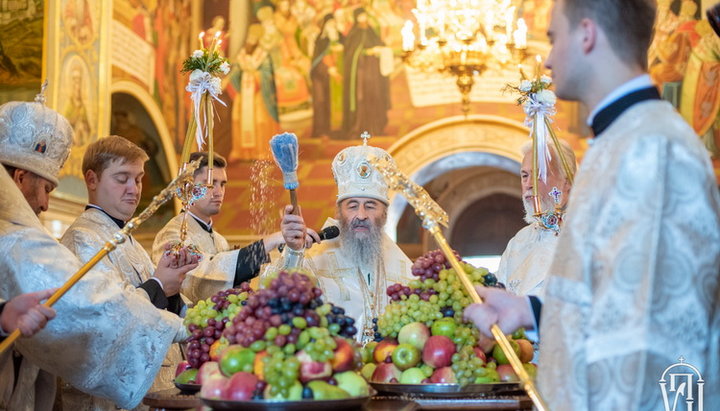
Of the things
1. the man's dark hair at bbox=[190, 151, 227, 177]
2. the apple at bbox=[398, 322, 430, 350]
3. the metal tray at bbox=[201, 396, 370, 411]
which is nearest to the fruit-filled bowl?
the metal tray at bbox=[201, 396, 370, 411]

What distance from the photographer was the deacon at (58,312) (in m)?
3.40

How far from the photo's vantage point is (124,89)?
12.2m

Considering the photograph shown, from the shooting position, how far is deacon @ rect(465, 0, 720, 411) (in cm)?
200

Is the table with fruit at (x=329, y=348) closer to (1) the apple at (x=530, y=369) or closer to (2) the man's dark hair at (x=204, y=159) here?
(1) the apple at (x=530, y=369)

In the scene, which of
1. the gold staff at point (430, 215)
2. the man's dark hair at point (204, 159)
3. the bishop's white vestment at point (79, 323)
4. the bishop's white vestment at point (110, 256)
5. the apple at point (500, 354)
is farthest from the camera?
the man's dark hair at point (204, 159)

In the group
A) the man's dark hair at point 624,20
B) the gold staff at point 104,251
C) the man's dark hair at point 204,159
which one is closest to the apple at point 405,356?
the gold staff at point 104,251

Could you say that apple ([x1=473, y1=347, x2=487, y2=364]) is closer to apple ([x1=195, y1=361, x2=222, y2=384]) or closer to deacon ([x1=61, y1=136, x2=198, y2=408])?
apple ([x1=195, y1=361, x2=222, y2=384])

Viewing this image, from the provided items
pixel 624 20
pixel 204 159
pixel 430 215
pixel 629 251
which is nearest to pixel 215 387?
pixel 430 215

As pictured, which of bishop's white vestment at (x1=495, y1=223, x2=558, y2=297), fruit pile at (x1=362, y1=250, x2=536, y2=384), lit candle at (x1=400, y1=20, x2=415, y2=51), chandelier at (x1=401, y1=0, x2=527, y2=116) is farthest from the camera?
lit candle at (x1=400, y1=20, x2=415, y2=51)

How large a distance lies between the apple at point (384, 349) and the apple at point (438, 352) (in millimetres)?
138

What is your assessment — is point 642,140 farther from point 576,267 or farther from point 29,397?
point 29,397

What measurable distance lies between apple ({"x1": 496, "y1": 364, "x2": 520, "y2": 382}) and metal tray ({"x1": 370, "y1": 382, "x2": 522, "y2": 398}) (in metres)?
0.07

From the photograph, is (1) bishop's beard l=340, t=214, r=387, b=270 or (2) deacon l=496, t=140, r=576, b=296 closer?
(2) deacon l=496, t=140, r=576, b=296

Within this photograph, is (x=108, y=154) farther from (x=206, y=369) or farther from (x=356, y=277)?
(x=206, y=369)
